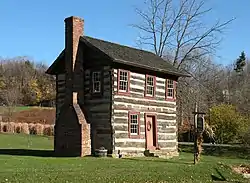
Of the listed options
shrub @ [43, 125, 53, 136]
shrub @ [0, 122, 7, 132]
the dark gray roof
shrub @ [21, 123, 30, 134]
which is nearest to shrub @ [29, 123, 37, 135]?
shrub @ [21, 123, 30, 134]

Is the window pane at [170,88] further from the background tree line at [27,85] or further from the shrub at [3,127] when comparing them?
the background tree line at [27,85]

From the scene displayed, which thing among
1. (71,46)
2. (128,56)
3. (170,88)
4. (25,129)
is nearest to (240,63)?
(25,129)

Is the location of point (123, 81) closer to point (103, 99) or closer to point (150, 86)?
point (103, 99)

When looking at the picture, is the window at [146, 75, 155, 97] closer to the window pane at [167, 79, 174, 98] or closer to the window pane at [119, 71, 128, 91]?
the window pane at [167, 79, 174, 98]

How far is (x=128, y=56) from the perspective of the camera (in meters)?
31.3

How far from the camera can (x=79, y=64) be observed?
29969mm

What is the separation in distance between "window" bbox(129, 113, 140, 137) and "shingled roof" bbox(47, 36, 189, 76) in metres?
3.47

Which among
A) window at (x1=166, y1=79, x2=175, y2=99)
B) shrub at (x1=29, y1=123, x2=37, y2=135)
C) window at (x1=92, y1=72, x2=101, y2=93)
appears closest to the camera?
window at (x1=92, y1=72, x2=101, y2=93)

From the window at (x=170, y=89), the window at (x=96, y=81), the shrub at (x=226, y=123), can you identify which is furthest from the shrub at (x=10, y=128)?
the window at (x=96, y=81)

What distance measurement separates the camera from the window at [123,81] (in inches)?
1146

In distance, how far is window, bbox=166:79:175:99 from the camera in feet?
110

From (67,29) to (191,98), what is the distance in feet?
99.2

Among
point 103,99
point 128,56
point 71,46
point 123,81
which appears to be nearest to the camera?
point 103,99

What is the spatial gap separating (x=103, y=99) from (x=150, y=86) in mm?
4514
